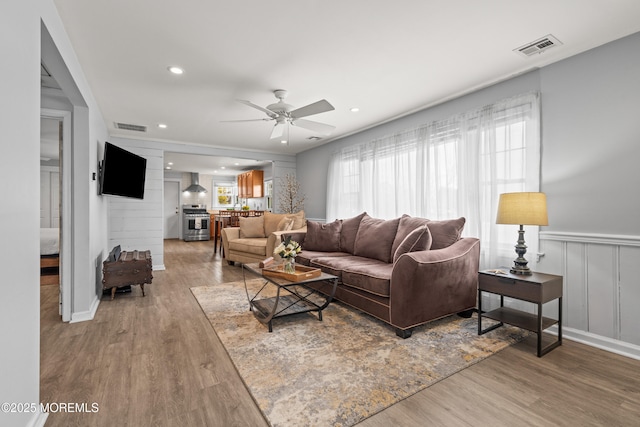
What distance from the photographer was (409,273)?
254 cm

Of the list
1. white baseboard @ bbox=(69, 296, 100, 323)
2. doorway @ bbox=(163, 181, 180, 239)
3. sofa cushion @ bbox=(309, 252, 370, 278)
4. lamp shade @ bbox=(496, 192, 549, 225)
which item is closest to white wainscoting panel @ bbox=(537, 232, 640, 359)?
lamp shade @ bbox=(496, 192, 549, 225)

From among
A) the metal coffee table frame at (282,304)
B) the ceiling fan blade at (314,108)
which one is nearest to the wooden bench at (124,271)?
the metal coffee table frame at (282,304)

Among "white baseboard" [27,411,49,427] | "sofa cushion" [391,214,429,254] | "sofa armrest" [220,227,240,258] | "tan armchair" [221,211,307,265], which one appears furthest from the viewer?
"sofa armrest" [220,227,240,258]

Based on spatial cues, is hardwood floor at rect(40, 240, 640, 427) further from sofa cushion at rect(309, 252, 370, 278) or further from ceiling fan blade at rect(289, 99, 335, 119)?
ceiling fan blade at rect(289, 99, 335, 119)

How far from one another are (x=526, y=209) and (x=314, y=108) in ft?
6.89

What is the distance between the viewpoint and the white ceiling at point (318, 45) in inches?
79.2

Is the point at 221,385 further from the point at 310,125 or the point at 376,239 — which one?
the point at 310,125

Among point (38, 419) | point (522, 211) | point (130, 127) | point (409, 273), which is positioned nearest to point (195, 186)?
point (130, 127)

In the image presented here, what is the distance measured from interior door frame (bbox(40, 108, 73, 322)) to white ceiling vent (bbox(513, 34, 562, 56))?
13.7 ft

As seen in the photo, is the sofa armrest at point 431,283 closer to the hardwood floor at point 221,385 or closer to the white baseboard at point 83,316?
the hardwood floor at point 221,385

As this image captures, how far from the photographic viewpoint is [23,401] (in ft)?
4.39

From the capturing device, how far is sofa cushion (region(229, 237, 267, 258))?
17.0ft

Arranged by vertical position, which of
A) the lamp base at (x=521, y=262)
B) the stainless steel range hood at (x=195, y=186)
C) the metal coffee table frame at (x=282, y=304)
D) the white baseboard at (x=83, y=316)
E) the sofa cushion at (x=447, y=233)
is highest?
the stainless steel range hood at (x=195, y=186)

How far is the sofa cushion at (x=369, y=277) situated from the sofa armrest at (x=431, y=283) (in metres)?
0.10
